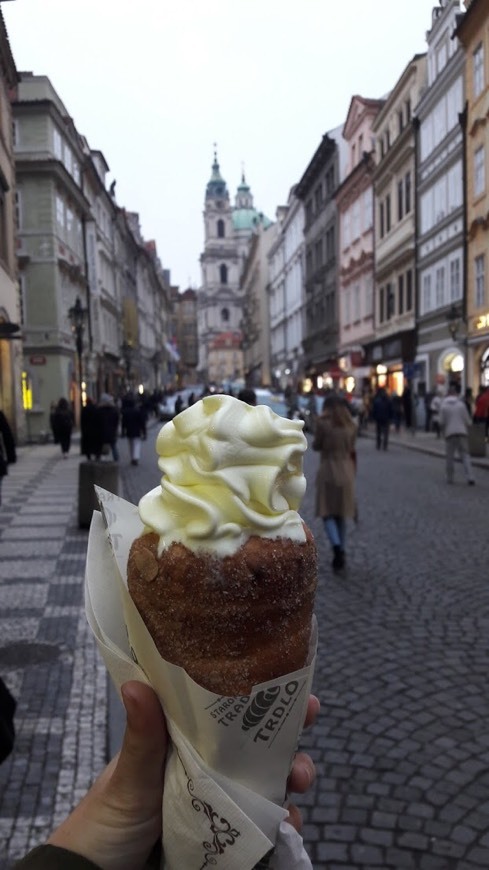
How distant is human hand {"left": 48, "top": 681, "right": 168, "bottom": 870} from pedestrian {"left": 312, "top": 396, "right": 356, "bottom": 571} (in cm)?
635

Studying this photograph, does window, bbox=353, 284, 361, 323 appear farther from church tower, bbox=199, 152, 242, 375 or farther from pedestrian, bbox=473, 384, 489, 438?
church tower, bbox=199, 152, 242, 375

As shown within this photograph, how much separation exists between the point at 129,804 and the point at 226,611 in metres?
0.45

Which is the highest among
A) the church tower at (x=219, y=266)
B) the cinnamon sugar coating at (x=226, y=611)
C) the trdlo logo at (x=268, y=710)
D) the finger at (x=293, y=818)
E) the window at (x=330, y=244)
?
the church tower at (x=219, y=266)

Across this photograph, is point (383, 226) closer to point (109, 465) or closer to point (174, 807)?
point (109, 465)

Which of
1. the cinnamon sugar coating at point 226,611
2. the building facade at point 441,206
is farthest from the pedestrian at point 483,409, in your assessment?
the cinnamon sugar coating at point 226,611

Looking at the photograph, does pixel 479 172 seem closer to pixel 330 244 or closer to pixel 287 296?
pixel 330 244

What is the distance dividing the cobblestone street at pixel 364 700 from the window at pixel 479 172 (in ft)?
61.8

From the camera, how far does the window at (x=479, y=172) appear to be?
24.7 m

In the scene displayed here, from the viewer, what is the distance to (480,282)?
25.4 m

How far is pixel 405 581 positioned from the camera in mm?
7312

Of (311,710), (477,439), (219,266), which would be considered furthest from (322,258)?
(219,266)

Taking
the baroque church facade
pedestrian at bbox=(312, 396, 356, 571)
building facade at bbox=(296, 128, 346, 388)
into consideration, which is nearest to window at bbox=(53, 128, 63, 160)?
building facade at bbox=(296, 128, 346, 388)

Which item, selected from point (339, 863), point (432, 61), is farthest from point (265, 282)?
point (339, 863)

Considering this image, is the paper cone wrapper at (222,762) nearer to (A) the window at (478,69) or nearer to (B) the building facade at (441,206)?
(B) the building facade at (441,206)
